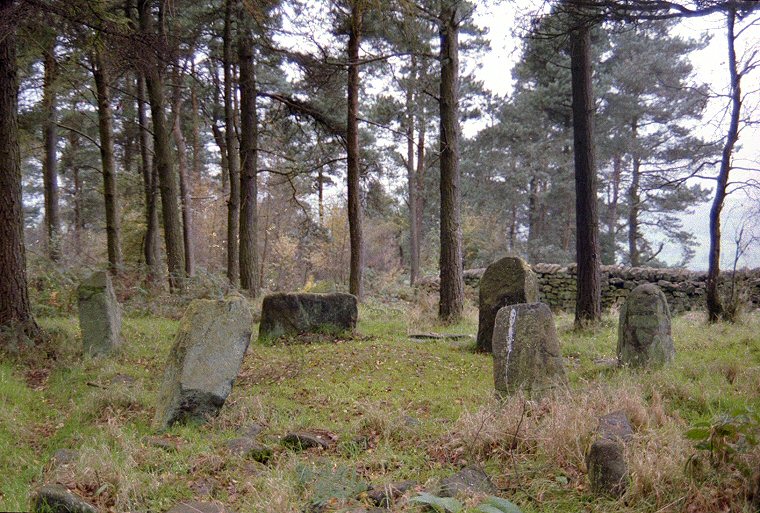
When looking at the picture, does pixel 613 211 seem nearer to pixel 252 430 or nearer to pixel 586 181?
pixel 586 181

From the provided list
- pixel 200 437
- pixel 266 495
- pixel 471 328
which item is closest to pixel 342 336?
pixel 471 328

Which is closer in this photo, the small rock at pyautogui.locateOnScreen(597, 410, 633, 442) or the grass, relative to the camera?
the grass

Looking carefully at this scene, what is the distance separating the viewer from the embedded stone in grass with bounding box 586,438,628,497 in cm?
339

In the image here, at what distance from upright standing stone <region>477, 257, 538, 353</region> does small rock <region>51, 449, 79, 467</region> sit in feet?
18.7

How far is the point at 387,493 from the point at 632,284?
45.1 feet

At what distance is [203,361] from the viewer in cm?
521

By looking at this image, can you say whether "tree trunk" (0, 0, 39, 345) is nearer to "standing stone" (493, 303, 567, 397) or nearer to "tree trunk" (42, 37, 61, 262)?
"tree trunk" (42, 37, 61, 262)

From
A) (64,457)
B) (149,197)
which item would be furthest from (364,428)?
(149,197)

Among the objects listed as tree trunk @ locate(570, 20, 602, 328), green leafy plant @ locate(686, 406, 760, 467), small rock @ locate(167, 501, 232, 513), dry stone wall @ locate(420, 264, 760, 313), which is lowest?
small rock @ locate(167, 501, 232, 513)

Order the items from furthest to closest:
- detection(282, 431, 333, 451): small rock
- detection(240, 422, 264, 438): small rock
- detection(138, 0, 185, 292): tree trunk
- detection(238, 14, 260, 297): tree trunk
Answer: detection(238, 14, 260, 297): tree trunk
detection(138, 0, 185, 292): tree trunk
detection(240, 422, 264, 438): small rock
detection(282, 431, 333, 451): small rock

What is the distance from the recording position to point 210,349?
5270mm

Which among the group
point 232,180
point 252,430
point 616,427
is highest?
point 232,180

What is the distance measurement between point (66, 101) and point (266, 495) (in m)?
16.5

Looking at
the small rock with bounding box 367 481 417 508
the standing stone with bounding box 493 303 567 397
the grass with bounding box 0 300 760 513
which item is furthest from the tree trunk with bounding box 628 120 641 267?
the small rock with bounding box 367 481 417 508
